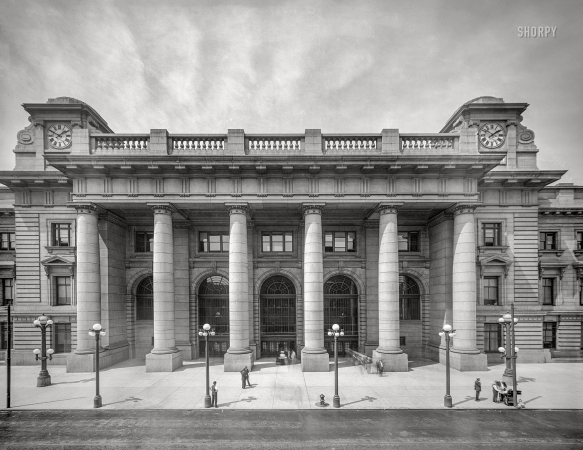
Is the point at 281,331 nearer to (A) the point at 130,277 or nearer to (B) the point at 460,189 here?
(A) the point at 130,277

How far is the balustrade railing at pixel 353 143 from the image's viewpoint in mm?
23328

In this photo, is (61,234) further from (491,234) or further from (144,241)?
(491,234)

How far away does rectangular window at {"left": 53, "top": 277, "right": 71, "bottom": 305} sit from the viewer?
26.1 m

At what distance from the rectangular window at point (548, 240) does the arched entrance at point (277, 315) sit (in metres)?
22.3

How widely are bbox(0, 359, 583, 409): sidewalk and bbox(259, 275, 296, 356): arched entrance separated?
3152 millimetres

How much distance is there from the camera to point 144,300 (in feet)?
92.1

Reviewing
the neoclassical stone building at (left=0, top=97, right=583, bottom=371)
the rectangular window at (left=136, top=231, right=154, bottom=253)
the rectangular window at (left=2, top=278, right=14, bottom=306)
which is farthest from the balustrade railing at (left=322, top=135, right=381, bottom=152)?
the rectangular window at (left=2, top=278, right=14, bottom=306)

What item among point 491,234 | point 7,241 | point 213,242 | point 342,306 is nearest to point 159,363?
point 213,242

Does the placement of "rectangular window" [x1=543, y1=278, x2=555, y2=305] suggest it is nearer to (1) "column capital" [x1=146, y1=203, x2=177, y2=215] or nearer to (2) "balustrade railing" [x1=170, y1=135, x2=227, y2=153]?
(2) "balustrade railing" [x1=170, y1=135, x2=227, y2=153]

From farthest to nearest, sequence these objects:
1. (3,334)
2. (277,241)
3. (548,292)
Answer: (548,292)
(277,241)
(3,334)

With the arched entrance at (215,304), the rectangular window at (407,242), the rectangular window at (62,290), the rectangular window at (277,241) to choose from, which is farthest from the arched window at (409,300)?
the rectangular window at (62,290)

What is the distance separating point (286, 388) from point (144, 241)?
1720 cm

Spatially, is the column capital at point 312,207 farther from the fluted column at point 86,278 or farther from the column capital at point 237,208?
the fluted column at point 86,278

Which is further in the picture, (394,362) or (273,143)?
(273,143)
